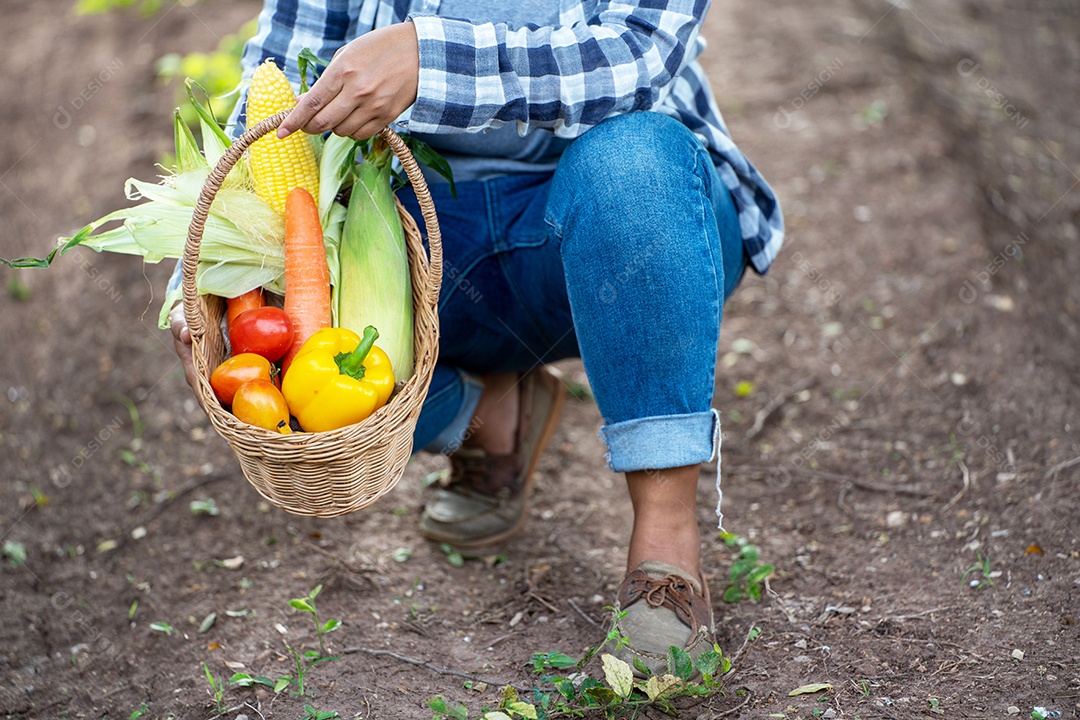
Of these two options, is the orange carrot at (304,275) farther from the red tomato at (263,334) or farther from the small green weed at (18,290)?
→ the small green weed at (18,290)

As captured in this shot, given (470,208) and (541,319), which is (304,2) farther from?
(541,319)

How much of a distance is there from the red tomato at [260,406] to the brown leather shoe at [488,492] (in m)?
0.71

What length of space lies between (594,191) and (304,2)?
2.41 feet

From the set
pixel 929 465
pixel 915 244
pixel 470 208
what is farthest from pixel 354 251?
pixel 915 244

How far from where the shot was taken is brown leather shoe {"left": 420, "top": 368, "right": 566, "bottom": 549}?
2074 millimetres

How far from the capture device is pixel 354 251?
163cm

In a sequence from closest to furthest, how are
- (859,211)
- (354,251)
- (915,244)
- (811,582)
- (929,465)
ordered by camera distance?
(354,251)
(811,582)
(929,465)
(915,244)
(859,211)

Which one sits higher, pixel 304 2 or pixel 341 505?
pixel 304 2

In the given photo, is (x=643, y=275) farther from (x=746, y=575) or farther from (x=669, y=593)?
(x=746, y=575)

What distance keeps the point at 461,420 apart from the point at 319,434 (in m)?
0.66

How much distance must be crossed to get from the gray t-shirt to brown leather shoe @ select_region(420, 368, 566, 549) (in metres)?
0.53

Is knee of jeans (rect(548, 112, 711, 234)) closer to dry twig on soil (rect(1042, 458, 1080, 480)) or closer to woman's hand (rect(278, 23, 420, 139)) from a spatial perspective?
woman's hand (rect(278, 23, 420, 139))

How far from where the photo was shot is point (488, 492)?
6.88ft

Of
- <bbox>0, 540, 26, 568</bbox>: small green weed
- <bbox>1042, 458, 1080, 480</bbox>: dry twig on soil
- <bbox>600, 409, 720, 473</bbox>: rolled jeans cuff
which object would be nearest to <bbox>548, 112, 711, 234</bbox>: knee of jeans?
<bbox>600, 409, 720, 473</bbox>: rolled jeans cuff
